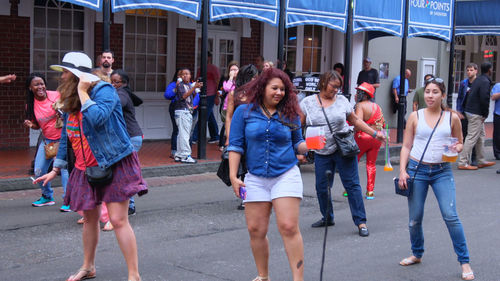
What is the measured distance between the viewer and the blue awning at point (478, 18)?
691 inches

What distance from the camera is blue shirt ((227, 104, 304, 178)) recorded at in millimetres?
4672

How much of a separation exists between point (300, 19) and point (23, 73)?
5.53 m

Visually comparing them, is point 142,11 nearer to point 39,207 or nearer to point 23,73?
point 23,73

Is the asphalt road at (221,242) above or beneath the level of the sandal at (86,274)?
beneath

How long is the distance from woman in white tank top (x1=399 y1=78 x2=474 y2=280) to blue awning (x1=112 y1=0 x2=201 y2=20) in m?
5.91

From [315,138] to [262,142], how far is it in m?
0.40

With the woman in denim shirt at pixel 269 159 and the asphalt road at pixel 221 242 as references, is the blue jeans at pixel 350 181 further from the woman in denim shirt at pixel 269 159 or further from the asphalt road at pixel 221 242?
the woman in denim shirt at pixel 269 159

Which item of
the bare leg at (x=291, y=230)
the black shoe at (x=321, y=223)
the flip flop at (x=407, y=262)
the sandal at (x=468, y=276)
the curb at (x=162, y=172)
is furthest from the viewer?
the curb at (x=162, y=172)

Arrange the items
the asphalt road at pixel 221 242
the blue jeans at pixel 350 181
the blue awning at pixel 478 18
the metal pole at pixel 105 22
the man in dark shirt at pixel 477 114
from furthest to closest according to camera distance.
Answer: the blue awning at pixel 478 18
the man in dark shirt at pixel 477 114
the metal pole at pixel 105 22
the blue jeans at pixel 350 181
the asphalt road at pixel 221 242

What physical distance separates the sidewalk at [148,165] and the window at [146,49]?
65.0 inches

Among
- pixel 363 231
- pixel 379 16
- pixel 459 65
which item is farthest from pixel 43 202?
pixel 459 65

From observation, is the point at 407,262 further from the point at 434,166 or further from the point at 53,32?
the point at 53,32

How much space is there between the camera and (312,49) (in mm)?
17250

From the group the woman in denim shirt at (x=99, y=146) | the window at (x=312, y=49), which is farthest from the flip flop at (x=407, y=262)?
the window at (x=312, y=49)
